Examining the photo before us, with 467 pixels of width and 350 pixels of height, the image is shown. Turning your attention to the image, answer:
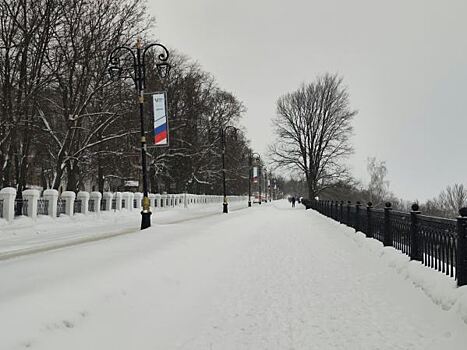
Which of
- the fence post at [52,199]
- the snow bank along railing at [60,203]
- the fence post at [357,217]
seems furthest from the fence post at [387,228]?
the fence post at [52,199]

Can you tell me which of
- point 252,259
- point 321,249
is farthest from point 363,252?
point 252,259

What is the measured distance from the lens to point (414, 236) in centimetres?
880

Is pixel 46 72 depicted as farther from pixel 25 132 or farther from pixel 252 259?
pixel 252 259

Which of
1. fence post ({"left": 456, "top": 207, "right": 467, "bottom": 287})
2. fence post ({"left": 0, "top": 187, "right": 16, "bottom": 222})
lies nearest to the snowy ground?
fence post ({"left": 456, "top": 207, "right": 467, "bottom": 287})

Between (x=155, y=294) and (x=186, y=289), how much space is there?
999 millimetres

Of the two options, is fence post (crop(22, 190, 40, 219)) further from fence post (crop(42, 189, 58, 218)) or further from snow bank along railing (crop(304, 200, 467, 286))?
snow bank along railing (crop(304, 200, 467, 286))

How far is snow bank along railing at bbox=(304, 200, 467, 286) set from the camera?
638cm

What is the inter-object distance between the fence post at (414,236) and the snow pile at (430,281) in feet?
0.50

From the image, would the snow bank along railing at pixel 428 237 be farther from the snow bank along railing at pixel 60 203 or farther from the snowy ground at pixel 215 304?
the snow bank along railing at pixel 60 203

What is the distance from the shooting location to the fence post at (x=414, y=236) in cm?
873

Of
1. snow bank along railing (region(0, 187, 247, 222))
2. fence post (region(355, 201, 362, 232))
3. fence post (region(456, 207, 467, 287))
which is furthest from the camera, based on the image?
snow bank along railing (region(0, 187, 247, 222))

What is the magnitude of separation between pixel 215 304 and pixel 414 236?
4.42m

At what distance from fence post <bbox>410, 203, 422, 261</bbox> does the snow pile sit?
153 millimetres

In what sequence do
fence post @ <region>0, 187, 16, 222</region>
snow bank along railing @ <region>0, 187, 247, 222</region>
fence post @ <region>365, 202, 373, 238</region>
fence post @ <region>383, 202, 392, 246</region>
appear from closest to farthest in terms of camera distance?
1. fence post @ <region>383, 202, 392, 246</region>
2. fence post @ <region>365, 202, 373, 238</region>
3. fence post @ <region>0, 187, 16, 222</region>
4. snow bank along railing @ <region>0, 187, 247, 222</region>
